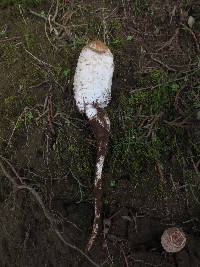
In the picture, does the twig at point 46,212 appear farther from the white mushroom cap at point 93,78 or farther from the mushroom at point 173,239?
the white mushroom cap at point 93,78

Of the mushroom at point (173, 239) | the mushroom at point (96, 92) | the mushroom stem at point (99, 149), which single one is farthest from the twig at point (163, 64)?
the mushroom at point (173, 239)

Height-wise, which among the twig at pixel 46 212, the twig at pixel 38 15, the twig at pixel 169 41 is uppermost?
the twig at pixel 38 15

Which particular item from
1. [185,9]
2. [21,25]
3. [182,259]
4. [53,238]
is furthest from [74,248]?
[185,9]

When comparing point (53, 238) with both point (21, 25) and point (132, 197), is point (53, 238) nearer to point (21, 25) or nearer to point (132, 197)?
point (132, 197)

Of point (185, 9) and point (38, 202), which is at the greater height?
point (185, 9)

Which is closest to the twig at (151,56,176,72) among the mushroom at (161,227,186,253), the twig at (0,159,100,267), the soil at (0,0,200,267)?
the soil at (0,0,200,267)

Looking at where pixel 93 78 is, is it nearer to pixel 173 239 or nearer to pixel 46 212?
pixel 46 212
